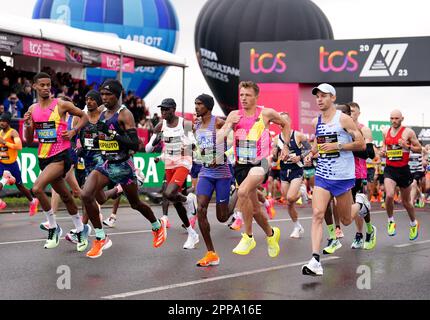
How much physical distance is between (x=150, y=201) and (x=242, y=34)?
23573 mm

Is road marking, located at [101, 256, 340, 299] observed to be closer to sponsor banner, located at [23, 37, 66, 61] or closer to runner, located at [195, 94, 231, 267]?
runner, located at [195, 94, 231, 267]

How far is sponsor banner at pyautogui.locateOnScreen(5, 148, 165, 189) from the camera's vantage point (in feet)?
64.7

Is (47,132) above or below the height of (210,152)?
above

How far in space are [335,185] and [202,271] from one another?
1815 mm

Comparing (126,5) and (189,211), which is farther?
(126,5)

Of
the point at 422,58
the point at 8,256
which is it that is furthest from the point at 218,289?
the point at 422,58

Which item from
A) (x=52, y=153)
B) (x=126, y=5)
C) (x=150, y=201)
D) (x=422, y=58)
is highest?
(x=126, y=5)

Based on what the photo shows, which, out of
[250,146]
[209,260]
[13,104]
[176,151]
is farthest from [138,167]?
[209,260]

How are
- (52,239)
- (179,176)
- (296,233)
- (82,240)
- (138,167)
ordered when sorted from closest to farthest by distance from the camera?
(82,240) < (52,239) < (179,176) < (296,233) < (138,167)

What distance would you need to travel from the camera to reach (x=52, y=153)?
10.9 metres

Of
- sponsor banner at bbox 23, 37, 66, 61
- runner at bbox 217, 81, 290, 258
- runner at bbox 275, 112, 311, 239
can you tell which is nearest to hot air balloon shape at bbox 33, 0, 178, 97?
sponsor banner at bbox 23, 37, 66, 61

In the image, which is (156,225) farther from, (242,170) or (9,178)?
(9,178)

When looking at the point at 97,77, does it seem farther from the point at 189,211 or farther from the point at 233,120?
the point at 233,120

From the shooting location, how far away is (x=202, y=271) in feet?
30.6
